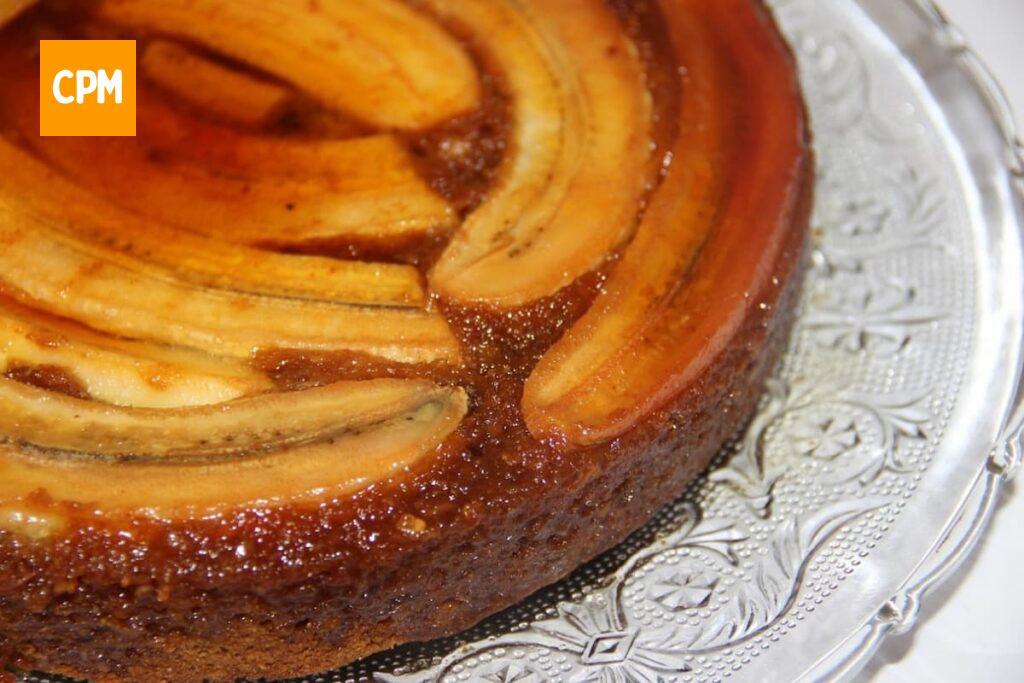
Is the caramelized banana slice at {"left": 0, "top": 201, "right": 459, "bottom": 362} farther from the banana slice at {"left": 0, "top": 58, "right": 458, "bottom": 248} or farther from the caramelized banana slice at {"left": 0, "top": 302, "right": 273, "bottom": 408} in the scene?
the banana slice at {"left": 0, "top": 58, "right": 458, "bottom": 248}

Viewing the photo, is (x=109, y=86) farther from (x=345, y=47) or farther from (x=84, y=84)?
(x=345, y=47)

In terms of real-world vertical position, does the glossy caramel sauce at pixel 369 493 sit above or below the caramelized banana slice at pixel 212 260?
below

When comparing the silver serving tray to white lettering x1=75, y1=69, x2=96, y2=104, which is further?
white lettering x1=75, y1=69, x2=96, y2=104

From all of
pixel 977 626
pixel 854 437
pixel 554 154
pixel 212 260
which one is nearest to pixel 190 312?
→ pixel 212 260

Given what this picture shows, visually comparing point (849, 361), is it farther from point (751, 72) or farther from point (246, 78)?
point (246, 78)

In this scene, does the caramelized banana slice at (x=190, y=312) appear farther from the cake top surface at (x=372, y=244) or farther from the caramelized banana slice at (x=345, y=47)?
the caramelized banana slice at (x=345, y=47)

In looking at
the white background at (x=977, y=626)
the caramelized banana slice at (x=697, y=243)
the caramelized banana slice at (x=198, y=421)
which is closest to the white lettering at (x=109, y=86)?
the caramelized banana slice at (x=198, y=421)

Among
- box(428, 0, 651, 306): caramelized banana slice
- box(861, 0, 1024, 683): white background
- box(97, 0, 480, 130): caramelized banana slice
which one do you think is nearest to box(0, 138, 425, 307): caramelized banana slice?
box(428, 0, 651, 306): caramelized banana slice
